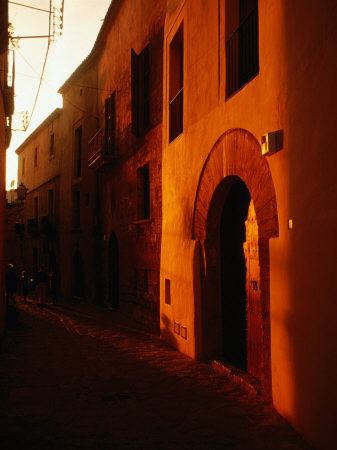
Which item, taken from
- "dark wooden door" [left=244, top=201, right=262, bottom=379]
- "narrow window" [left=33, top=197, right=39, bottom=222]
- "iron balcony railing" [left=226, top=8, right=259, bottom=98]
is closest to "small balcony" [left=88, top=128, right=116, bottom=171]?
"iron balcony railing" [left=226, top=8, right=259, bottom=98]

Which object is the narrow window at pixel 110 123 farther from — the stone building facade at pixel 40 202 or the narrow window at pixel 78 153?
the stone building facade at pixel 40 202

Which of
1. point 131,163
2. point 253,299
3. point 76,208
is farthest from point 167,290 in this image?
point 76,208

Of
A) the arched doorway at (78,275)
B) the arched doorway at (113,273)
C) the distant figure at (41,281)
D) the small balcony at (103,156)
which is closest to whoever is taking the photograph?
the small balcony at (103,156)

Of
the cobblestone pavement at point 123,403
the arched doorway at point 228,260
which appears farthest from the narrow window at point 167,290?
the arched doorway at point 228,260

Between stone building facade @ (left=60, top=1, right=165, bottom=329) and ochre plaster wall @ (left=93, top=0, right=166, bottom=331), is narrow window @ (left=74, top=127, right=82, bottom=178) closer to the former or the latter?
stone building facade @ (left=60, top=1, right=165, bottom=329)

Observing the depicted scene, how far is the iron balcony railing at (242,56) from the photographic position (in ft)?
19.3

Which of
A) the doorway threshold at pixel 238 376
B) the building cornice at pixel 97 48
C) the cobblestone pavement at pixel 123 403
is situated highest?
the building cornice at pixel 97 48

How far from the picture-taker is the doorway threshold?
5.33m

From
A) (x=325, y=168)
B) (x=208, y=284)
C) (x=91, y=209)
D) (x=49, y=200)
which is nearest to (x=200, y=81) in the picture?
(x=208, y=284)

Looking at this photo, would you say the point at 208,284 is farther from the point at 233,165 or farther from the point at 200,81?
the point at 200,81

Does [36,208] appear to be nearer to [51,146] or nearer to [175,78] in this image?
[51,146]

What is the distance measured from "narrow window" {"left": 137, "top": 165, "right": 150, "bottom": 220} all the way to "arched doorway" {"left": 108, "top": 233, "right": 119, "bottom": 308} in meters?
3.15

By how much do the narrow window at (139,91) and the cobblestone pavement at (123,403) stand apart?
5.50 m

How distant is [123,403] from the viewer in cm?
503
